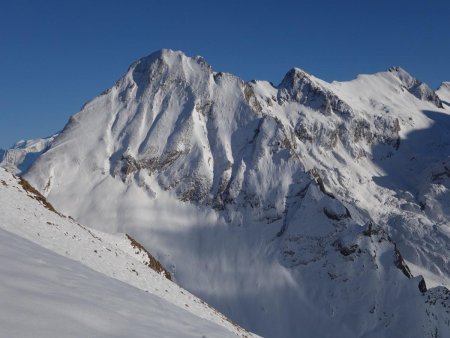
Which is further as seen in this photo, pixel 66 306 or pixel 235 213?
pixel 235 213

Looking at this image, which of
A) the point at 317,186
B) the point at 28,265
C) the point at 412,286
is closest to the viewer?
the point at 28,265

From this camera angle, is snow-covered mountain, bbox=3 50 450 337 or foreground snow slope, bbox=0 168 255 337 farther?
snow-covered mountain, bbox=3 50 450 337

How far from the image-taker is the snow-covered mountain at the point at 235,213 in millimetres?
125562

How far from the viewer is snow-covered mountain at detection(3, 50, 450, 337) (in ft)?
412

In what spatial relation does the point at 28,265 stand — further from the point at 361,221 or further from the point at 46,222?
the point at 361,221

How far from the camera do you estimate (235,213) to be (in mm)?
163125

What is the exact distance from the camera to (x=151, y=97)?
184875mm

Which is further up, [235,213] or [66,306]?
[235,213]

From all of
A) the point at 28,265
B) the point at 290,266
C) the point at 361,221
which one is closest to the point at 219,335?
the point at 28,265

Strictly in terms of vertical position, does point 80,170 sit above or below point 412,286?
above

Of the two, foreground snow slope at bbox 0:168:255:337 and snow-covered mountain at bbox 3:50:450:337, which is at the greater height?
snow-covered mountain at bbox 3:50:450:337

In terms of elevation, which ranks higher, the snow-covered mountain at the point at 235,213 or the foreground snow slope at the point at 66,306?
the snow-covered mountain at the point at 235,213

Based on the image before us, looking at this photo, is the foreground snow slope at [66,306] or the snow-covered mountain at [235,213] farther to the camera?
the snow-covered mountain at [235,213]

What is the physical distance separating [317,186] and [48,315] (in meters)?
149
